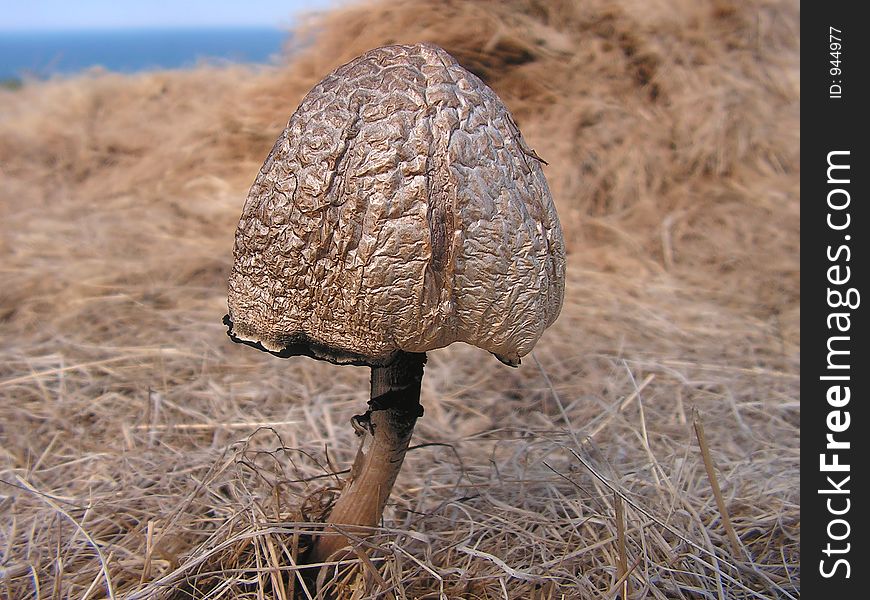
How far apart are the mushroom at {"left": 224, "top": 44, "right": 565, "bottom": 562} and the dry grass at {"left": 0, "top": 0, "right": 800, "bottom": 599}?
65cm

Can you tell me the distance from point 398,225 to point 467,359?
97.4 inches

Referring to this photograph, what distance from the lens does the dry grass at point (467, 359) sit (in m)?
2.14

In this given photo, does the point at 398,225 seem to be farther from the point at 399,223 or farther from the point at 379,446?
the point at 379,446

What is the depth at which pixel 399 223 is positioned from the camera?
1.50 meters

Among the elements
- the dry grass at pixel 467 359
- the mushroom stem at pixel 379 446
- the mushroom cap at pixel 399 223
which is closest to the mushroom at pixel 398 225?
the mushroom cap at pixel 399 223

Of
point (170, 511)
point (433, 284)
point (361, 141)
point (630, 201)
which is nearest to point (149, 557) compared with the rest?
point (170, 511)

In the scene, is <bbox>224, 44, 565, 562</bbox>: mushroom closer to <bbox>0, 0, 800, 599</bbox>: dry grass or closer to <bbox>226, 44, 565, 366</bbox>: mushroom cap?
<bbox>226, 44, 565, 366</bbox>: mushroom cap

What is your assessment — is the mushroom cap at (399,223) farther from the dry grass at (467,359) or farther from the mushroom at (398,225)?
the dry grass at (467,359)

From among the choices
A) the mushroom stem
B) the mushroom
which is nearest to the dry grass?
the mushroom stem

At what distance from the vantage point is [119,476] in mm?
2691

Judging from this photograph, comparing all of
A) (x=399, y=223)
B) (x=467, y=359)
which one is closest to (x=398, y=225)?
(x=399, y=223)

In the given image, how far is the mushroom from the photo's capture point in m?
1.51

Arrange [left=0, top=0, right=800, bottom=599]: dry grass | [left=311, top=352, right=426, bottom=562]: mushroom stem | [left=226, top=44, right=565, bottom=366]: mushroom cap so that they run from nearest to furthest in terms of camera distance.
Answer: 1. [left=226, top=44, right=565, bottom=366]: mushroom cap
2. [left=311, top=352, right=426, bottom=562]: mushroom stem
3. [left=0, top=0, right=800, bottom=599]: dry grass

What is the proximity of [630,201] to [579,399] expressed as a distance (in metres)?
2.31
